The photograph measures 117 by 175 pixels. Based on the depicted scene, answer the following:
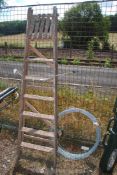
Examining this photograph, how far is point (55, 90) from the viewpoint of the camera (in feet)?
Answer: 13.1

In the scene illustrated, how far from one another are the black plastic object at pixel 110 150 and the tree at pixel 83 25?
1.36 metres

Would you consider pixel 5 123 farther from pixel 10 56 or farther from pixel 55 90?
pixel 55 90

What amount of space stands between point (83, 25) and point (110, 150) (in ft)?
6.44

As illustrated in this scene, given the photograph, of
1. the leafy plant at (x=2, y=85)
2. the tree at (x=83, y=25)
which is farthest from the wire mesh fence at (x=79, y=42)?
the leafy plant at (x=2, y=85)

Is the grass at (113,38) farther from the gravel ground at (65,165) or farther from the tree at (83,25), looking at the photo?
the gravel ground at (65,165)

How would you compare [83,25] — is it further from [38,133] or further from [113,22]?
[38,133]

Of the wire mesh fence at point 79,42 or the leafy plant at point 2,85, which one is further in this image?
the leafy plant at point 2,85

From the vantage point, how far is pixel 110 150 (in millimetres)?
3955

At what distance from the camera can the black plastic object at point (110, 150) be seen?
390cm

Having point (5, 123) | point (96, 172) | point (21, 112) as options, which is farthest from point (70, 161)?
point (5, 123)

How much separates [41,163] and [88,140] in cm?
94

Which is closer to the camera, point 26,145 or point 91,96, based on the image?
point 26,145

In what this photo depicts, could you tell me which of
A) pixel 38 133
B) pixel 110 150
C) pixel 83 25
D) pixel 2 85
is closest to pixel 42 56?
pixel 83 25

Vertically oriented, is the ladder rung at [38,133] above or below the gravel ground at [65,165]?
above
